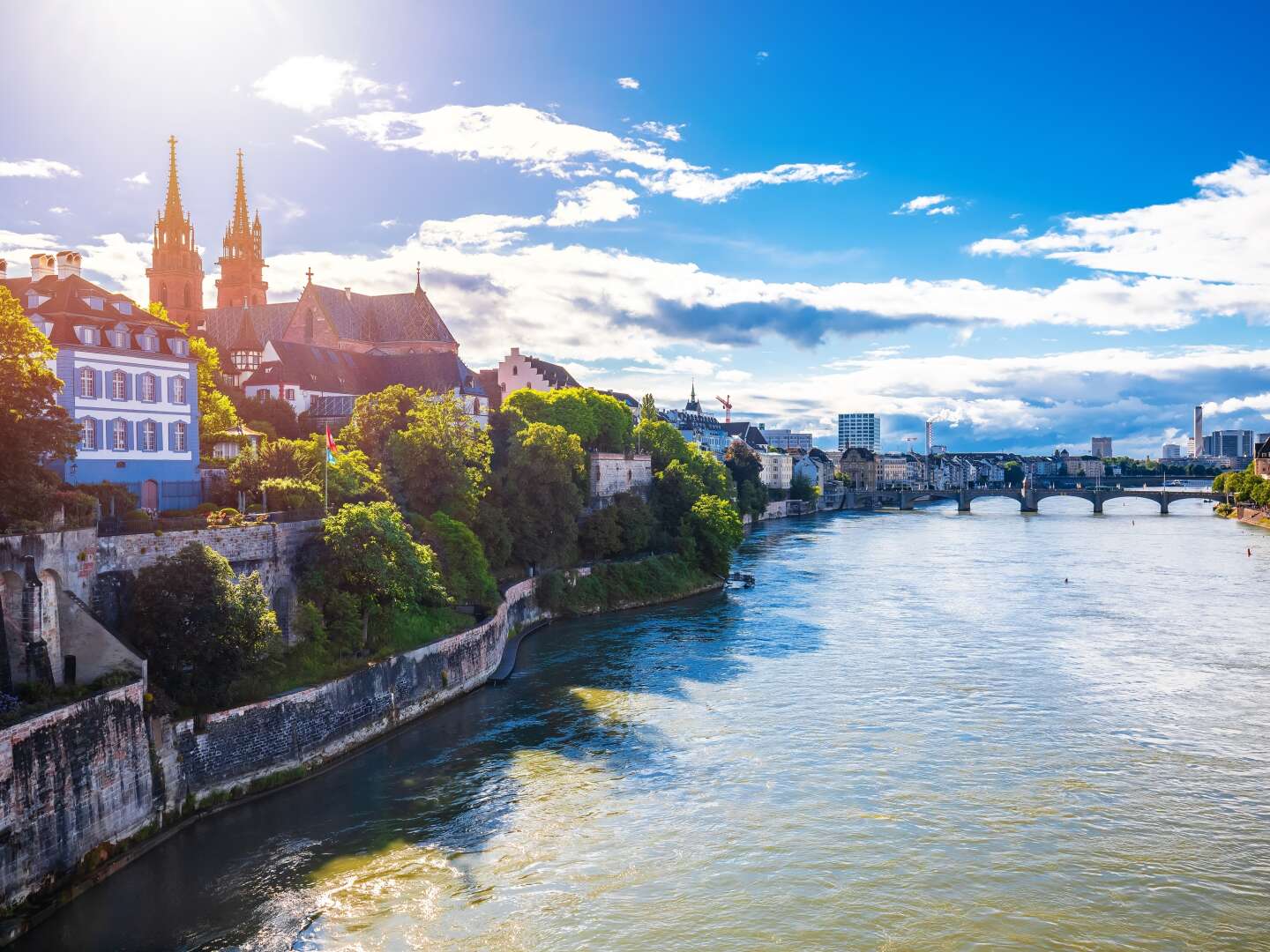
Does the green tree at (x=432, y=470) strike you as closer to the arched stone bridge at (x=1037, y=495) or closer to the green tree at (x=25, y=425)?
the green tree at (x=25, y=425)

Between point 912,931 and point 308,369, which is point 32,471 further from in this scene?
Result: point 308,369

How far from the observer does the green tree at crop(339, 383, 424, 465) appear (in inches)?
1716

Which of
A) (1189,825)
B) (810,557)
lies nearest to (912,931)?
(1189,825)

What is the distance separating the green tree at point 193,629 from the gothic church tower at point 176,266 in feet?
203

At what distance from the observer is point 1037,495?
447 ft

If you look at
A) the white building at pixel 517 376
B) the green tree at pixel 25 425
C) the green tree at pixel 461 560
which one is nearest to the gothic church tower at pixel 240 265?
the white building at pixel 517 376

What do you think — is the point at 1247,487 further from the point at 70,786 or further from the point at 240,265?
the point at 70,786

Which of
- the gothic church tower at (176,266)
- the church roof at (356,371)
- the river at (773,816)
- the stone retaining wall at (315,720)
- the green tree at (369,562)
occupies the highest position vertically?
the gothic church tower at (176,266)

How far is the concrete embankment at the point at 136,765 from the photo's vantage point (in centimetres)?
1625

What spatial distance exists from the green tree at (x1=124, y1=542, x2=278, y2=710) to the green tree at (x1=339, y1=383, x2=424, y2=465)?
1961 centimetres

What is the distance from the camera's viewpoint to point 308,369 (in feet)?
194

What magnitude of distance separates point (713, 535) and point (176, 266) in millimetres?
51070

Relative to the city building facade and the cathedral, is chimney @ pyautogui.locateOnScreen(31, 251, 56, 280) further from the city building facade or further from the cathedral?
the cathedral

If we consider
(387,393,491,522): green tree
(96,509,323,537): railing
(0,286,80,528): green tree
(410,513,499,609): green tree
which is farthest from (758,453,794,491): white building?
(0,286,80,528): green tree
